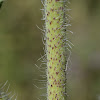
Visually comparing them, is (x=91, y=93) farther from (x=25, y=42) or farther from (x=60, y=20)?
(x=60, y=20)

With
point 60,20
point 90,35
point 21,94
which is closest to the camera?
point 60,20

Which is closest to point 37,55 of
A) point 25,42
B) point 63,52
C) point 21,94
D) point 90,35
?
point 25,42

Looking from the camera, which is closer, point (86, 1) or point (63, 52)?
point (63, 52)

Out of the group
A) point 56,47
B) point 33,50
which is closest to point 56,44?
point 56,47

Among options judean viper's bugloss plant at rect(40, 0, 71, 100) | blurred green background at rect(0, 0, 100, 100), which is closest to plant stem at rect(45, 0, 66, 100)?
judean viper's bugloss plant at rect(40, 0, 71, 100)

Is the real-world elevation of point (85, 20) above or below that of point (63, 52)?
above

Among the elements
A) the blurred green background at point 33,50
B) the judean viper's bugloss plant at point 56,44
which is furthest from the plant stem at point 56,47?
the blurred green background at point 33,50

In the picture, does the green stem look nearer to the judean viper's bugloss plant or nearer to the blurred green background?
the judean viper's bugloss plant
